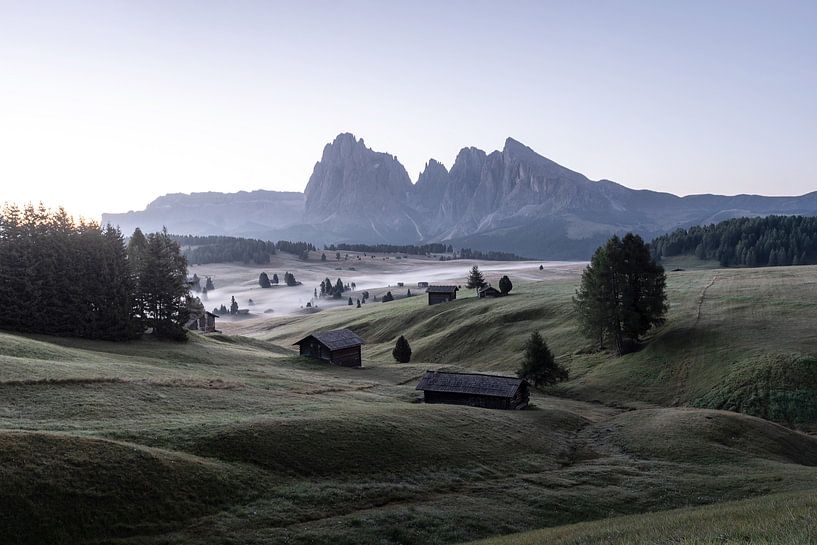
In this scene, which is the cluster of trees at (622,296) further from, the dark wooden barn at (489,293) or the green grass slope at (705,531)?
the green grass slope at (705,531)

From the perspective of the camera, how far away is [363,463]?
31.1m

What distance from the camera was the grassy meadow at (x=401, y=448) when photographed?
21641 mm

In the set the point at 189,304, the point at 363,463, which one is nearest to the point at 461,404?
the point at 363,463

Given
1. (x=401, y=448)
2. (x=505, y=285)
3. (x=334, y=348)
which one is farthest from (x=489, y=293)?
(x=401, y=448)

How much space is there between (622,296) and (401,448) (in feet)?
165

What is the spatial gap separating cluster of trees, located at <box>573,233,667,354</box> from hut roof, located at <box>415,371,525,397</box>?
24.2 meters

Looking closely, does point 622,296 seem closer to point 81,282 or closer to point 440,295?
point 440,295

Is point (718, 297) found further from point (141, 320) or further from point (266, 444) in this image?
point (141, 320)

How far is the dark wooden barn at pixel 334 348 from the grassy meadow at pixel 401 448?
10.2 feet

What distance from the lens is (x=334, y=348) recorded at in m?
75.1

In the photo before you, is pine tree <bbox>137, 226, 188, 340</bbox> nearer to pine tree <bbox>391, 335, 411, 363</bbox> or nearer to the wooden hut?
pine tree <bbox>391, 335, 411, 363</bbox>

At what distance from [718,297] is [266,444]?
8096 centimetres

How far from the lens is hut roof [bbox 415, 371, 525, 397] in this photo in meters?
51.8

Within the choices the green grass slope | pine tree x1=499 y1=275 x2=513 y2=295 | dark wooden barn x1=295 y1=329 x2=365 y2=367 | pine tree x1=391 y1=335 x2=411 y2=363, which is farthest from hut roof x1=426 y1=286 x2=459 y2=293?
the green grass slope
